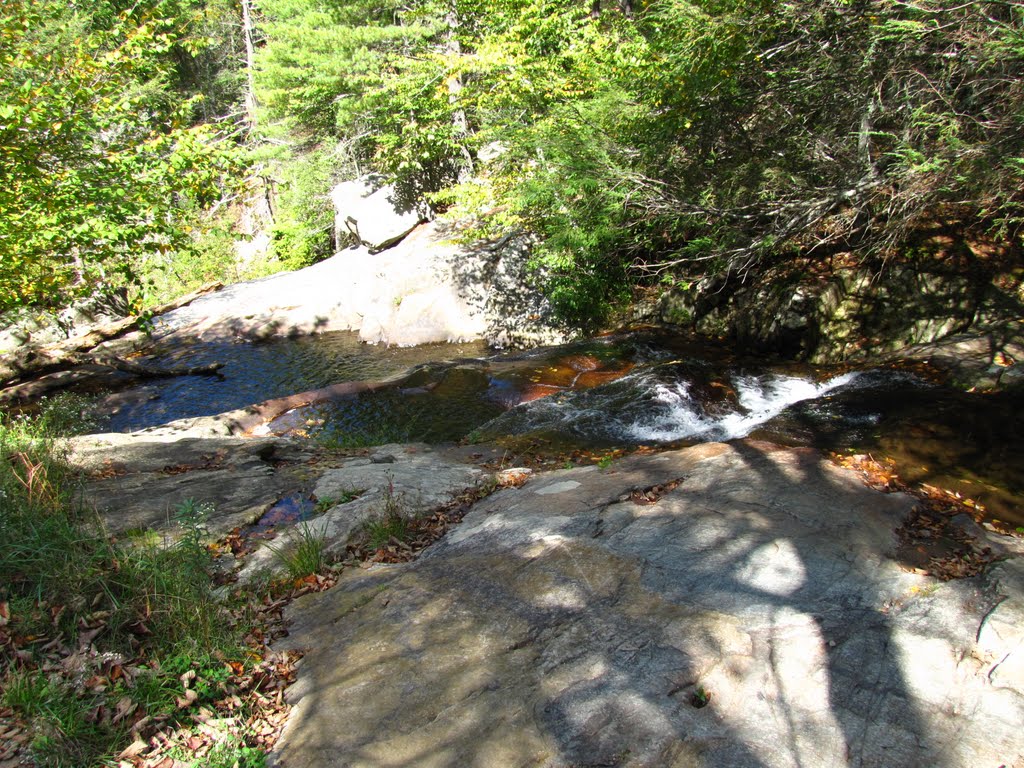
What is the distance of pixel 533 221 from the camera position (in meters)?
14.0

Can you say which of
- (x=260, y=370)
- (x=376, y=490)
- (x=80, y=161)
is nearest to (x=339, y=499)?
(x=376, y=490)

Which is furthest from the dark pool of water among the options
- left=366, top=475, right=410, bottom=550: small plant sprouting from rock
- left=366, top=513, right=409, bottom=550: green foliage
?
left=366, top=513, right=409, bottom=550: green foliage

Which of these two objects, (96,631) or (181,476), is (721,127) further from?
(96,631)

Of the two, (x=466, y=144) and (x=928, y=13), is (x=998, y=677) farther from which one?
(x=466, y=144)

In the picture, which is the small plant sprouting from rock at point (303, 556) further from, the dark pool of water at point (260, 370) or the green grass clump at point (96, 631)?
the dark pool of water at point (260, 370)

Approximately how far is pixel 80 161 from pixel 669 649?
8602mm

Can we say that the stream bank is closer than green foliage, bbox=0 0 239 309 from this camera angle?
Yes

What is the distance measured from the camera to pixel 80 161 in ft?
24.7

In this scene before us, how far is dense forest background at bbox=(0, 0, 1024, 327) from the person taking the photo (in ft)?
22.8

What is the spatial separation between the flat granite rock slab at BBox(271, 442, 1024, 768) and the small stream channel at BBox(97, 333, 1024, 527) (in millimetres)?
2097

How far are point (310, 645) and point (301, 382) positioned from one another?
10.6 meters

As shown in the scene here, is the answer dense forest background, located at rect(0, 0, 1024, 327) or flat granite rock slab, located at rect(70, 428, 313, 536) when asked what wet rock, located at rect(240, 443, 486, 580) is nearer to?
flat granite rock slab, located at rect(70, 428, 313, 536)

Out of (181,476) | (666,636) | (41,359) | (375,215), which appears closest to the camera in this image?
(666,636)

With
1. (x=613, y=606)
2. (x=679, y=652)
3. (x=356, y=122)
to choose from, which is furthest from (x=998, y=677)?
(x=356, y=122)
